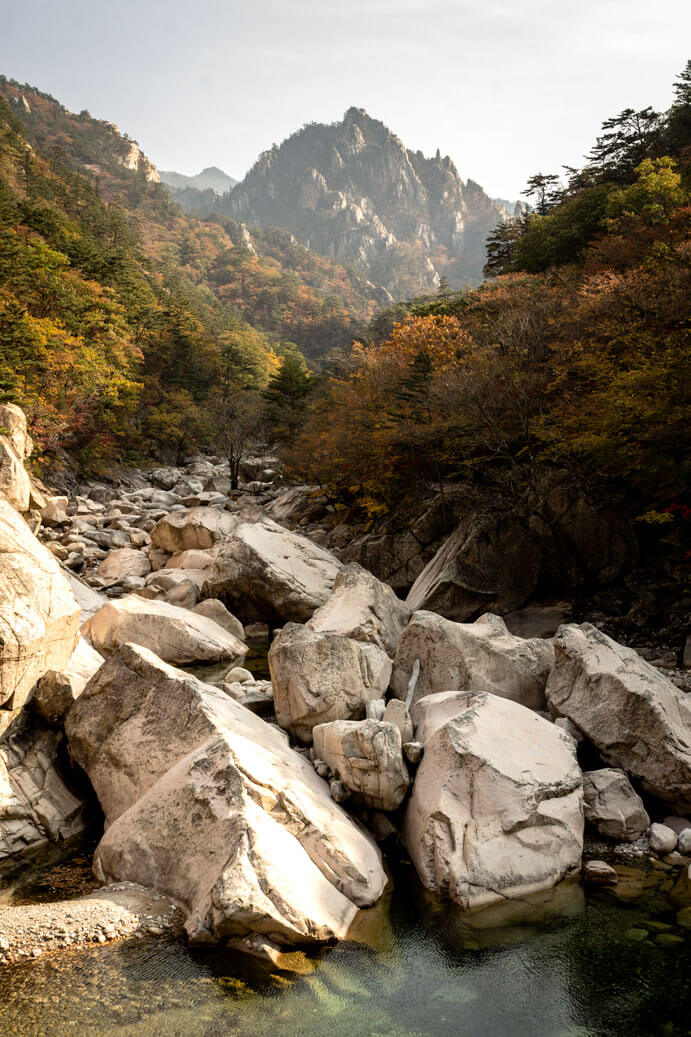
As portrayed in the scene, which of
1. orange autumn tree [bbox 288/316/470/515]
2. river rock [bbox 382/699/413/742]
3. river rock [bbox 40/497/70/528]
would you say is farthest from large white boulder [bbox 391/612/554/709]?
river rock [bbox 40/497/70/528]

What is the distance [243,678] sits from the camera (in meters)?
12.1

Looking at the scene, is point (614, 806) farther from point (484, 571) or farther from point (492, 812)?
point (484, 571)

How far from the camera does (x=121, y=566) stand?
19438mm

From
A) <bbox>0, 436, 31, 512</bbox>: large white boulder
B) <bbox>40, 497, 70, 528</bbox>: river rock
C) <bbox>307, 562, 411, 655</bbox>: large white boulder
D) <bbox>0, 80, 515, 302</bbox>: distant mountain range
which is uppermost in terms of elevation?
<bbox>0, 80, 515, 302</bbox>: distant mountain range

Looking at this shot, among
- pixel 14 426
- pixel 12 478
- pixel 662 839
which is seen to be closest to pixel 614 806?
pixel 662 839

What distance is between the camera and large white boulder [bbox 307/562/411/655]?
38.8 feet

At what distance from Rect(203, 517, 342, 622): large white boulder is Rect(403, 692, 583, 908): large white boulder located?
8.64 m

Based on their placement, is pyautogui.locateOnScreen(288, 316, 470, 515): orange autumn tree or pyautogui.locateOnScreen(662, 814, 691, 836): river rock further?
pyautogui.locateOnScreen(288, 316, 470, 515): orange autumn tree

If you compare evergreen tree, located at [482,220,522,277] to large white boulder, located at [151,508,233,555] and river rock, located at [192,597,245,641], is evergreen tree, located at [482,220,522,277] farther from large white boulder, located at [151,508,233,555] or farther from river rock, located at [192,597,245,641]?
river rock, located at [192,597,245,641]

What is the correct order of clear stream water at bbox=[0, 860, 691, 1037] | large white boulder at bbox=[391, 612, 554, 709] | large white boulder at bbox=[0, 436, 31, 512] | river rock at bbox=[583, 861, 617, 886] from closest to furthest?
clear stream water at bbox=[0, 860, 691, 1037]
river rock at bbox=[583, 861, 617, 886]
large white boulder at bbox=[391, 612, 554, 709]
large white boulder at bbox=[0, 436, 31, 512]

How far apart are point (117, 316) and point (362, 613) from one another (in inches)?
1141

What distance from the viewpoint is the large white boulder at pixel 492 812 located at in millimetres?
6195

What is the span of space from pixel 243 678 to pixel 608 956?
7.83m

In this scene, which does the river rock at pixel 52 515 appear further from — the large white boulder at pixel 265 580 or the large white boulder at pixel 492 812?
the large white boulder at pixel 492 812
